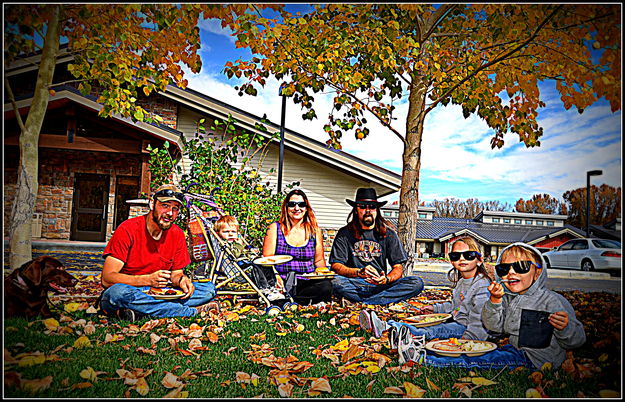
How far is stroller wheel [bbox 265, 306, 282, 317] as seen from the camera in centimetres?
449

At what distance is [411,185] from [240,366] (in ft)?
11.9

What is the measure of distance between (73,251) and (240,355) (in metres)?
5.57

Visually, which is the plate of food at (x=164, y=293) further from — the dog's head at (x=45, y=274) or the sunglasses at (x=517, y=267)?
the sunglasses at (x=517, y=267)

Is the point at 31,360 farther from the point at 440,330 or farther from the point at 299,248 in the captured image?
the point at 440,330

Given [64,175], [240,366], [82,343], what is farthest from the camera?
[64,175]

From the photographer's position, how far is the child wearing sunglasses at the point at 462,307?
11.0 feet

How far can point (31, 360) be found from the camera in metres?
2.83

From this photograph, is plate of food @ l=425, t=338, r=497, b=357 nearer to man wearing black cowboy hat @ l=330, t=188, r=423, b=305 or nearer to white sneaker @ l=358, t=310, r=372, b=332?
white sneaker @ l=358, t=310, r=372, b=332

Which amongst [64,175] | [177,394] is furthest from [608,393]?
[64,175]

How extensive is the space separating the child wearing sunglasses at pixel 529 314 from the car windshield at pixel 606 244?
2.82 feet

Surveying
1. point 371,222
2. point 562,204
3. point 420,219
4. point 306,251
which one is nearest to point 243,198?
point 306,251

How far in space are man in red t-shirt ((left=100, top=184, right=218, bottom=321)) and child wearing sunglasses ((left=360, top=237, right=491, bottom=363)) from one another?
A: 6.74ft

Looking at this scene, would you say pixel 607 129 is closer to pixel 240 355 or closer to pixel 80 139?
pixel 240 355

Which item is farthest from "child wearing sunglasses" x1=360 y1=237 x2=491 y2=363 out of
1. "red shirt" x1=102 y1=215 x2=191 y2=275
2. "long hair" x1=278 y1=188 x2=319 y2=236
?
"red shirt" x1=102 y1=215 x2=191 y2=275
